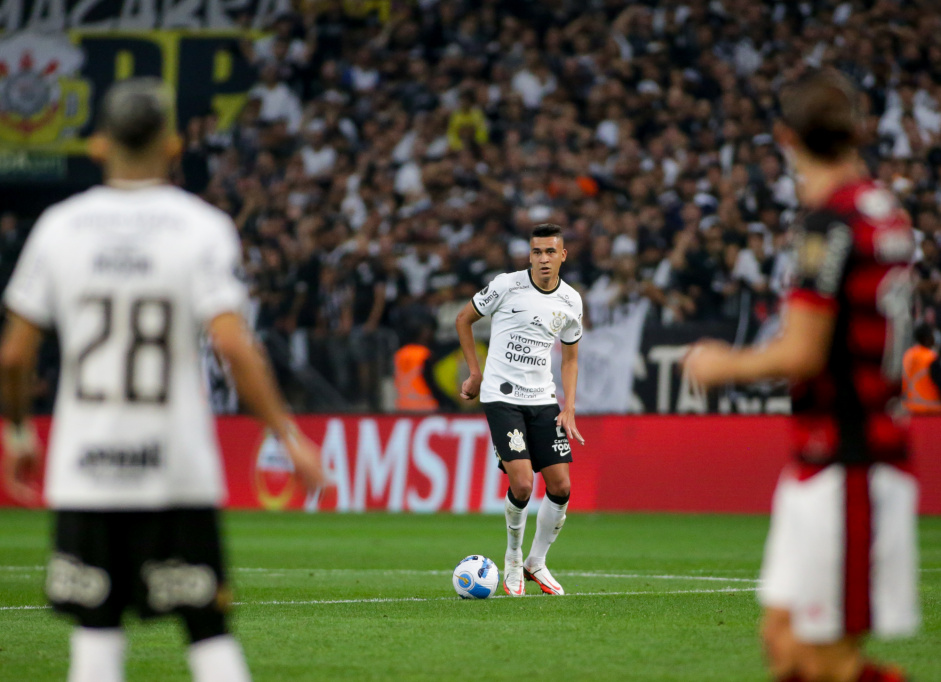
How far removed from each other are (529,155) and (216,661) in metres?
18.5

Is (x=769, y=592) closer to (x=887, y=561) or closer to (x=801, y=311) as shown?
(x=887, y=561)

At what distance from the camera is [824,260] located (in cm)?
412

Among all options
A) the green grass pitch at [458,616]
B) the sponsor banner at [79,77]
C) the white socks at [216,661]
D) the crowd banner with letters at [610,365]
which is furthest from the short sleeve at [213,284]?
the sponsor banner at [79,77]

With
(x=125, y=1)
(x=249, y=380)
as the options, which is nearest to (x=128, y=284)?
(x=249, y=380)

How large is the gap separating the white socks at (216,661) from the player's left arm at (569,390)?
612cm

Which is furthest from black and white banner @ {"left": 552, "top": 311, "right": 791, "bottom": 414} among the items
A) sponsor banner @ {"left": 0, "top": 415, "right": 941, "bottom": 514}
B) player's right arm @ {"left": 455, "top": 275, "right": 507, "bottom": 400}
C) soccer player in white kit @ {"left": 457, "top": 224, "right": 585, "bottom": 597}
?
player's right arm @ {"left": 455, "top": 275, "right": 507, "bottom": 400}

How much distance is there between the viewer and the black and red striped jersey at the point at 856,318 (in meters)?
4.13

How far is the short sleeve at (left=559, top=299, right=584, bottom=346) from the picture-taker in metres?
11.1

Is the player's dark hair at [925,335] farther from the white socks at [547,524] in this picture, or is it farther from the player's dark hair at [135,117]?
the player's dark hair at [135,117]

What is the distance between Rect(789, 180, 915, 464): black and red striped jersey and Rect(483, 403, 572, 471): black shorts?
6.44m

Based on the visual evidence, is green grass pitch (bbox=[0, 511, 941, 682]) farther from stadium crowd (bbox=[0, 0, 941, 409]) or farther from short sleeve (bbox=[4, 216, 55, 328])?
stadium crowd (bbox=[0, 0, 941, 409])

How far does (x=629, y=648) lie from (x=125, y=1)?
23.0 meters

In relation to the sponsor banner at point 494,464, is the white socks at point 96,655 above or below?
above

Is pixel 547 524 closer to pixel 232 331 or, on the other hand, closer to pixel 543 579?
pixel 543 579
